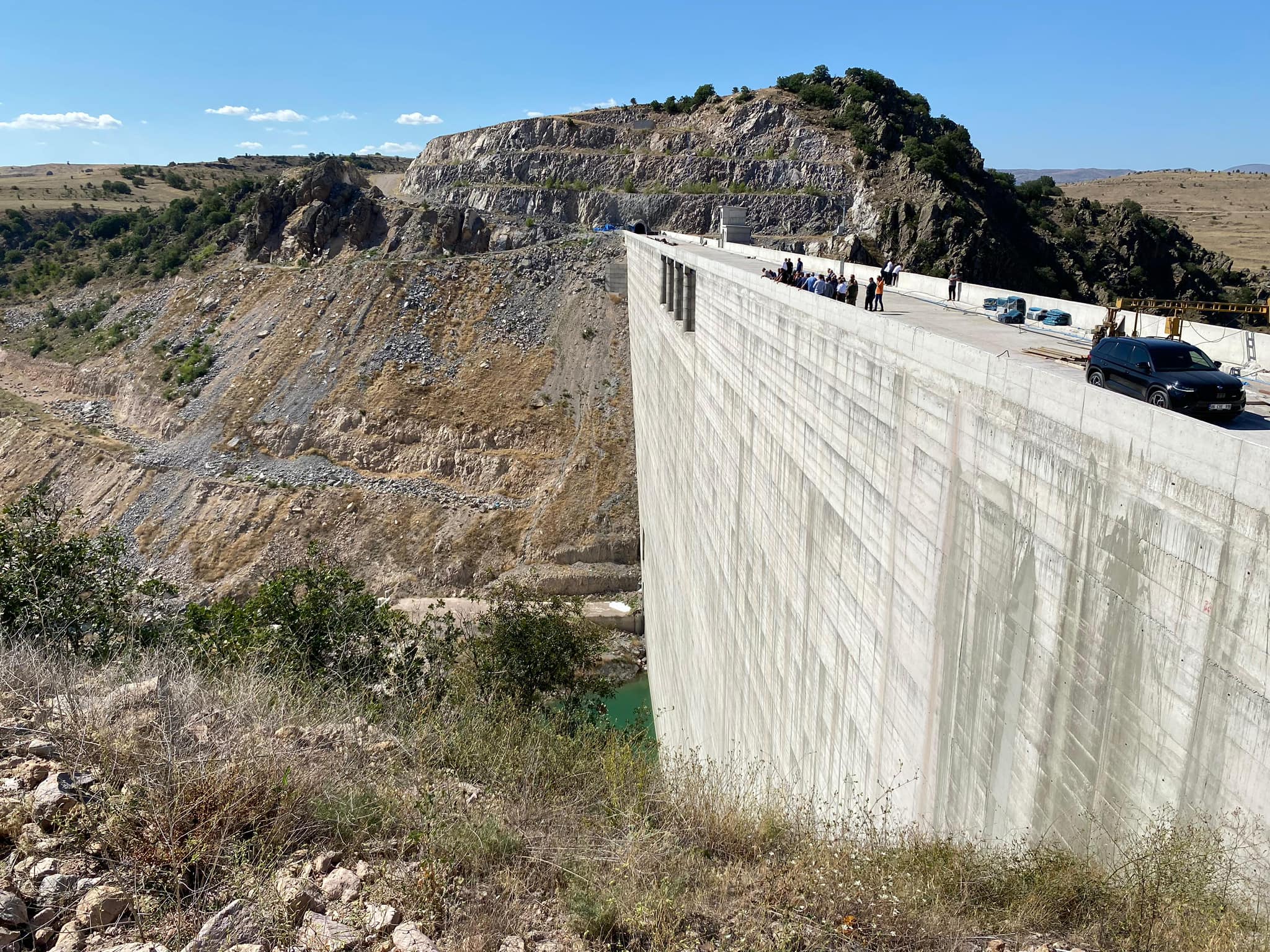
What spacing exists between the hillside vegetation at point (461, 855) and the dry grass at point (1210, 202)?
249 ft

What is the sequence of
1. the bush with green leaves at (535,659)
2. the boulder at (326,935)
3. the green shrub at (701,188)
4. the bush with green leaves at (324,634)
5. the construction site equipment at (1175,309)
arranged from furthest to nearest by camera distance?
the green shrub at (701,188) < the bush with green leaves at (535,659) < the bush with green leaves at (324,634) < the construction site equipment at (1175,309) < the boulder at (326,935)

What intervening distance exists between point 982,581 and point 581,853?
4.29 meters

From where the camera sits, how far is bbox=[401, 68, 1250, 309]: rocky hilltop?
50500mm

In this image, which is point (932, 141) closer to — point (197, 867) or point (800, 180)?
point (800, 180)

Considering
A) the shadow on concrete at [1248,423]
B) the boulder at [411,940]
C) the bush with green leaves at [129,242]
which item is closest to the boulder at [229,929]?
the boulder at [411,940]

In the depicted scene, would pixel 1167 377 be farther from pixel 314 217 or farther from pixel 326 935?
pixel 314 217

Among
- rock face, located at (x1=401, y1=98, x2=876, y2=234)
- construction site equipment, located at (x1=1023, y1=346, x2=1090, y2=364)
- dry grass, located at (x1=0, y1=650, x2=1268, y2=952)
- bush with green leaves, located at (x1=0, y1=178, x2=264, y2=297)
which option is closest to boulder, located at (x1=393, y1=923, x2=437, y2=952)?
dry grass, located at (x1=0, y1=650, x2=1268, y2=952)

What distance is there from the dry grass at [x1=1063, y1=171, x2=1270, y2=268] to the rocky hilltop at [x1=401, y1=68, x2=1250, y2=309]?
18.8 metres

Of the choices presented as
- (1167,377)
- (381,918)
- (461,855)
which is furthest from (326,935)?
(1167,377)

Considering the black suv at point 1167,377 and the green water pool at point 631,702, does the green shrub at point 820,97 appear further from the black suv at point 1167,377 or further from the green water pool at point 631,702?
the black suv at point 1167,377

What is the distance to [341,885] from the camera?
578 cm

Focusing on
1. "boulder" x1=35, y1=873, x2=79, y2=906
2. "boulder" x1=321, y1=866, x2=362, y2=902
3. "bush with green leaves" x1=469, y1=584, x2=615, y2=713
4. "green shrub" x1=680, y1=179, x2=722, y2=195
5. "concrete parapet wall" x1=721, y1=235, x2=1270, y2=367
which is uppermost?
"green shrub" x1=680, y1=179, x2=722, y2=195

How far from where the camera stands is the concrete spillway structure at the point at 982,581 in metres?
4.84

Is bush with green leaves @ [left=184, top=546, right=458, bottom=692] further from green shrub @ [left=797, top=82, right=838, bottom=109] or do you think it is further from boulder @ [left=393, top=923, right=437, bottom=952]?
green shrub @ [left=797, top=82, right=838, bottom=109]
